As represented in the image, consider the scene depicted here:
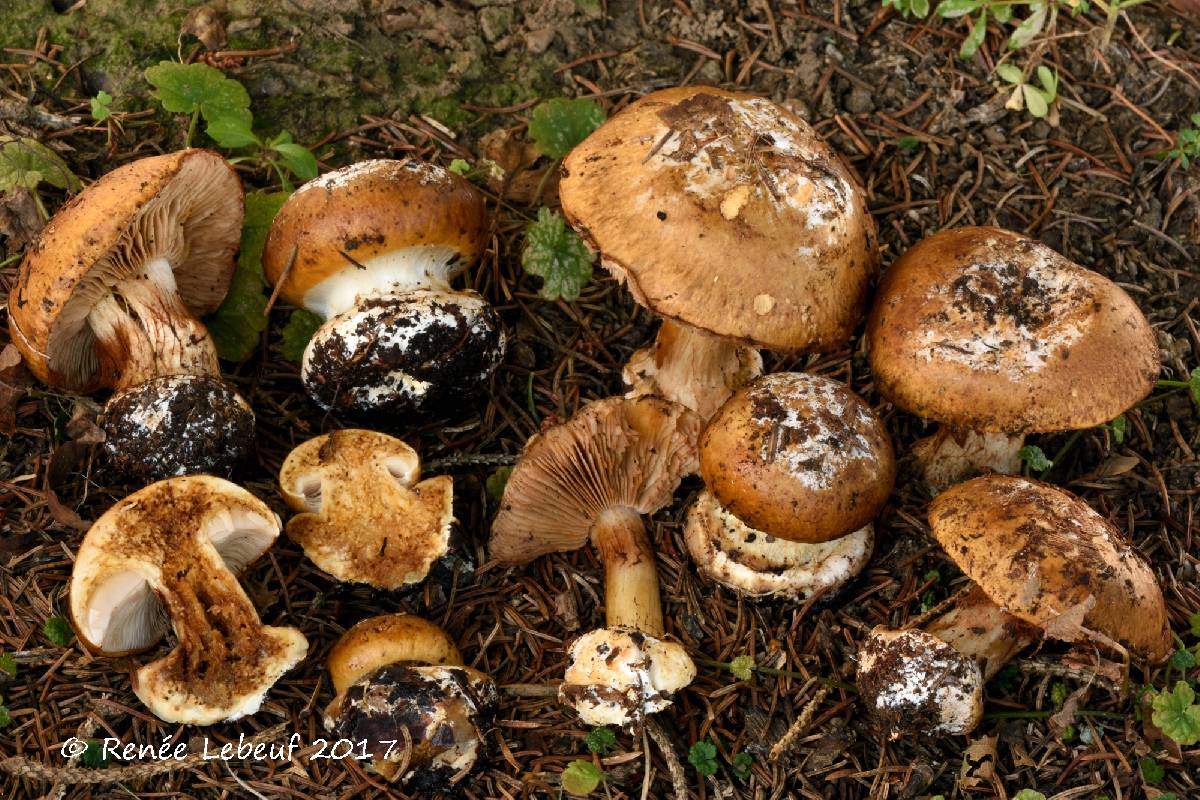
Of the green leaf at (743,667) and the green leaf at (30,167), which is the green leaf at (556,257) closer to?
the green leaf at (743,667)

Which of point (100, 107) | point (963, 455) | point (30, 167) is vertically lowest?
point (963, 455)

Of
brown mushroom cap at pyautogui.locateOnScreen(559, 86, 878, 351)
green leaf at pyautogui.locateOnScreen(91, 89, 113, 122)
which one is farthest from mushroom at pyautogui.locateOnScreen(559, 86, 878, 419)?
green leaf at pyautogui.locateOnScreen(91, 89, 113, 122)

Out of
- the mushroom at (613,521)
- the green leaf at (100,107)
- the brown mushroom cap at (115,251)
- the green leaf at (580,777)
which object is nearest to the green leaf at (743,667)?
the mushroom at (613,521)

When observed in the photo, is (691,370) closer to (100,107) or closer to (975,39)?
(975,39)

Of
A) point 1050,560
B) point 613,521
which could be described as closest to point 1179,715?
point 1050,560

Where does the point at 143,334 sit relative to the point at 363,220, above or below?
below

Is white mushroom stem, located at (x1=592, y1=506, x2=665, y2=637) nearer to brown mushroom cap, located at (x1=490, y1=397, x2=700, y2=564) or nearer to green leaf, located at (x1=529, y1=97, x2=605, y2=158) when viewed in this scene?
brown mushroom cap, located at (x1=490, y1=397, x2=700, y2=564)
